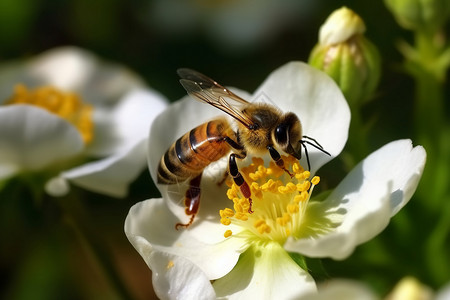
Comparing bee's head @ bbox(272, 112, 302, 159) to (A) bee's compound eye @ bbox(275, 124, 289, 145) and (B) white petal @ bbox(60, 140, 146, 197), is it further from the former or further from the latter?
(B) white petal @ bbox(60, 140, 146, 197)

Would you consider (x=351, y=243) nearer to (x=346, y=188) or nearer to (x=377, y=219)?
(x=377, y=219)

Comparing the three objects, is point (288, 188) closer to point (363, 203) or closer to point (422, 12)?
point (363, 203)

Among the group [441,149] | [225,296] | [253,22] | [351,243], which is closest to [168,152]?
[225,296]

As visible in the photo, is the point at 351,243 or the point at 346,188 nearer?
the point at 351,243

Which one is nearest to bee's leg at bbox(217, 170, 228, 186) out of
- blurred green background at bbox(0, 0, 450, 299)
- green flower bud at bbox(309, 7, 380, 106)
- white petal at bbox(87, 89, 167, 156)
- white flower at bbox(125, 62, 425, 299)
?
white flower at bbox(125, 62, 425, 299)

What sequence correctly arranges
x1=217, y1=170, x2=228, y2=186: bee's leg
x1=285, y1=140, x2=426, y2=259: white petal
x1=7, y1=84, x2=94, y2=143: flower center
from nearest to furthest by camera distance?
x1=285, y1=140, x2=426, y2=259: white petal, x1=217, y1=170, x2=228, y2=186: bee's leg, x1=7, y1=84, x2=94, y2=143: flower center

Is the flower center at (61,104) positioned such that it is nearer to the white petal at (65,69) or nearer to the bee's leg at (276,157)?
the white petal at (65,69)
